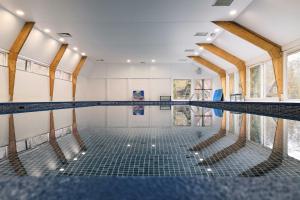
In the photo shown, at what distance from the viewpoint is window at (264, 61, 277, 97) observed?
37.0ft

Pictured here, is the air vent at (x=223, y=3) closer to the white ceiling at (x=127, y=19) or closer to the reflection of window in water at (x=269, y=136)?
the white ceiling at (x=127, y=19)

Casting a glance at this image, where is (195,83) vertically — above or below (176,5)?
below

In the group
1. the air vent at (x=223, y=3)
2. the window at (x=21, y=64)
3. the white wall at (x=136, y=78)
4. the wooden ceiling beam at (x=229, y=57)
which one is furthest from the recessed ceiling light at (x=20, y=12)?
the white wall at (x=136, y=78)

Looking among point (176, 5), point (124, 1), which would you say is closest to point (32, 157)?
point (124, 1)

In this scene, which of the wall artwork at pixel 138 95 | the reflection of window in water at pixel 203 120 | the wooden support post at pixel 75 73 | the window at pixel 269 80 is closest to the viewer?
the reflection of window in water at pixel 203 120

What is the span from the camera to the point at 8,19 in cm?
818

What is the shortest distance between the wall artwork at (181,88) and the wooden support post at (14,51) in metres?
13.3

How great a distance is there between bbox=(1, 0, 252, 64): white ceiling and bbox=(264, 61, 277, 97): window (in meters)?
3.41

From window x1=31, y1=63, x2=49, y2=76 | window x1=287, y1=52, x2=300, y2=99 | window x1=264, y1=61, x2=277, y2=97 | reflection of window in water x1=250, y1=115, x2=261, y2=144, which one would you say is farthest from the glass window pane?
window x1=264, y1=61, x2=277, y2=97

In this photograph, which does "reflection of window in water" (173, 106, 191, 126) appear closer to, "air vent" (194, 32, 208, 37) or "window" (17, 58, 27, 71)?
"air vent" (194, 32, 208, 37)

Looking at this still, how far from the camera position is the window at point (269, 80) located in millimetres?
11289

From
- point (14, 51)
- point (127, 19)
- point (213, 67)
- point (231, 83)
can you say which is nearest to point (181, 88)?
point (213, 67)

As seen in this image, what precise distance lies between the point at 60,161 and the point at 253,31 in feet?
32.1

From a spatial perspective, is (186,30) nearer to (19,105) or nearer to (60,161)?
(19,105)
